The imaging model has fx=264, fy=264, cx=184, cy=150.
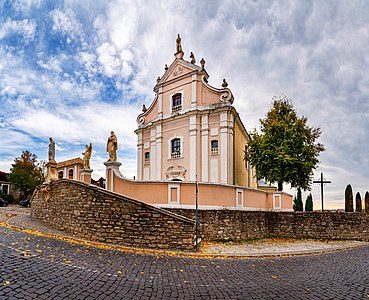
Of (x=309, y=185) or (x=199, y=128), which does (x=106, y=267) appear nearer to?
(x=199, y=128)

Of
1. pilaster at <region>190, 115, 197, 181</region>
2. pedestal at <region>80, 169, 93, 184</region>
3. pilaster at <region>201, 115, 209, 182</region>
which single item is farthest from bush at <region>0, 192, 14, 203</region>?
pilaster at <region>201, 115, 209, 182</region>

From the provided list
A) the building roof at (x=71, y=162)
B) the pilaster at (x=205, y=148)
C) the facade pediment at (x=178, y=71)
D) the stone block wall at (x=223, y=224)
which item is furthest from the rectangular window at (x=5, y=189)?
the stone block wall at (x=223, y=224)

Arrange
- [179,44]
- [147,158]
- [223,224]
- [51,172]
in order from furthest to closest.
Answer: [147,158]
[179,44]
[51,172]
[223,224]

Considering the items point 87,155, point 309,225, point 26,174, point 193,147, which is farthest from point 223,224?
point 26,174

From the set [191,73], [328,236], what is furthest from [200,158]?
[328,236]

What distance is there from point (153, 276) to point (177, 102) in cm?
1891

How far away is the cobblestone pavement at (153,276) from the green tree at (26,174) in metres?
32.8

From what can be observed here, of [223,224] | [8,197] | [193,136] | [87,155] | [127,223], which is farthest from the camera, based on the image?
[8,197]

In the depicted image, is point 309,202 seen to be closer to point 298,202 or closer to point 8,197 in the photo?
point 298,202

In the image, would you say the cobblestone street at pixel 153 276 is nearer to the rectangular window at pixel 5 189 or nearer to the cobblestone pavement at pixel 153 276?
the cobblestone pavement at pixel 153 276

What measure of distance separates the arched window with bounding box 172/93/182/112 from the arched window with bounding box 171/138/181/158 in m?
2.80

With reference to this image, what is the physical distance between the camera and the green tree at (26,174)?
3752 centimetres

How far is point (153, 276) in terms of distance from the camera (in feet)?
20.7

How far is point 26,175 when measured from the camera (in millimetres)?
38031
